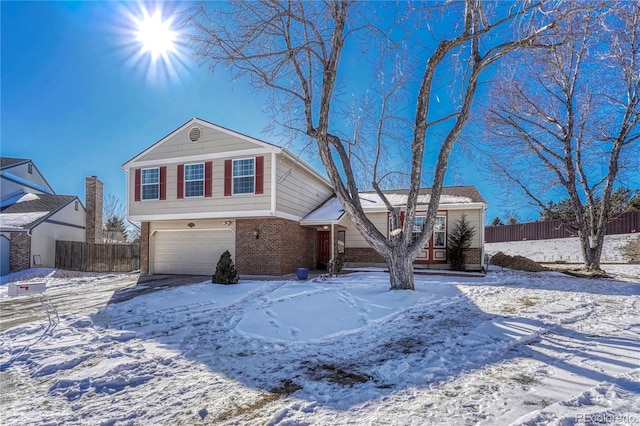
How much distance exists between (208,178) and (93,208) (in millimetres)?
12836

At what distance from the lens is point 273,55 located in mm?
7883

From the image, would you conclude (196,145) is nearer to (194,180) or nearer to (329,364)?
(194,180)

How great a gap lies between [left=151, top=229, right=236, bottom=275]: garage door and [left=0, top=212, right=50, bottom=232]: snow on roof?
7.38 metres

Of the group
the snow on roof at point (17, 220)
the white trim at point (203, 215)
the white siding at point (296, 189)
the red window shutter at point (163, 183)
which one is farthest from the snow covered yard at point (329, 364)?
the snow on roof at point (17, 220)

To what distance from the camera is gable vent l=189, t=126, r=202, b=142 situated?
1270 cm

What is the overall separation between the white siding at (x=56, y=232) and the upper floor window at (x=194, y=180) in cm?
936

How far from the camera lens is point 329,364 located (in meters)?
3.79

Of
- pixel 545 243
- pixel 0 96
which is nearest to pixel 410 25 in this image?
pixel 0 96

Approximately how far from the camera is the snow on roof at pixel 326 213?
1326 centimetres

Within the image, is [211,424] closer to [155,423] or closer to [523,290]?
[155,423]

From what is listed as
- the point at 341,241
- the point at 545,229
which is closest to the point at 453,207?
the point at 341,241

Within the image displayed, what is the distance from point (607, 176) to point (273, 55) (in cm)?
1435

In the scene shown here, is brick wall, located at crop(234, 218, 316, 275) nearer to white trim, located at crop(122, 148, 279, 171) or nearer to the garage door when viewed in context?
the garage door

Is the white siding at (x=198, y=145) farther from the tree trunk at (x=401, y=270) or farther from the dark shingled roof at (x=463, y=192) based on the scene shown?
the dark shingled roof at (x=463, y=192)
